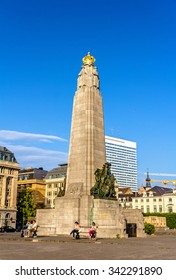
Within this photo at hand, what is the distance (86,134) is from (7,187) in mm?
62241

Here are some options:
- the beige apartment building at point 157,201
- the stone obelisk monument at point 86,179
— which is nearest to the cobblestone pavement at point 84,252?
the stone obelisk monument at point 86,179

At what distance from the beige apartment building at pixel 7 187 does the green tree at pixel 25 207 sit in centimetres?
259

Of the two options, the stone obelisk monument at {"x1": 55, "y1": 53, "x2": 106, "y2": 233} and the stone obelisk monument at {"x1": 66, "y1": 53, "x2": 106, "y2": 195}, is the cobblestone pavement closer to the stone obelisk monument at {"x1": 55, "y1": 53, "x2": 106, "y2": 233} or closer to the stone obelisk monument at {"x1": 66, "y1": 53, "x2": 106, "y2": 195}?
the stone obelisk monument at {"x1": 55, "y1": 53, "x2": 106, "y2": 233}

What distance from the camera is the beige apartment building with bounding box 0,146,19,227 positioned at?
283 feet

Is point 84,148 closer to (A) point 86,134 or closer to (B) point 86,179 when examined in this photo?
(A) point 86,134

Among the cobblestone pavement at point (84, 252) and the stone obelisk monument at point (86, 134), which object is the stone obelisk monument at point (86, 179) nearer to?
the stone obelisk monument at point (86, 134)

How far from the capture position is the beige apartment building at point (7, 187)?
8619 centimetres

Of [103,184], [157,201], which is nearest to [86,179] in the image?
[103,184]

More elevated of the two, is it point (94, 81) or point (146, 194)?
point (94, 81)
